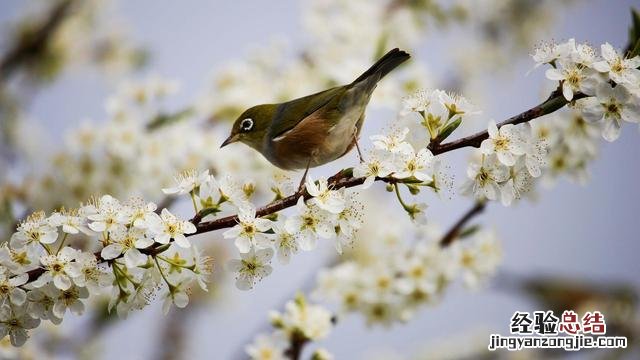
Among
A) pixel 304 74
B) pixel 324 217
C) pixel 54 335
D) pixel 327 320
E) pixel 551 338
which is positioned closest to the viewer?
pixel 324 217

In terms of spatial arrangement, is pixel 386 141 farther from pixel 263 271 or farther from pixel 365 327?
pixel 365 327

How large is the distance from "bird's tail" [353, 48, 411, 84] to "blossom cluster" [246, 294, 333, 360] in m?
1.23

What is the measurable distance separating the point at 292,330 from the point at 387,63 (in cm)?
146

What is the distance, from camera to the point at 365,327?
14.1 ft

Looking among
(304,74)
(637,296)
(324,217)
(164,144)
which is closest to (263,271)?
(324,217)

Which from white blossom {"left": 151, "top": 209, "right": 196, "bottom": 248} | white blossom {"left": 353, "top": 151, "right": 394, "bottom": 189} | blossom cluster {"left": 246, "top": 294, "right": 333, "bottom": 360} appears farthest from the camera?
blossom cluster {"left": 246, "top": 294, "right": 333, "bottom": 360}

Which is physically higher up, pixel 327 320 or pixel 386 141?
pixel 386 141

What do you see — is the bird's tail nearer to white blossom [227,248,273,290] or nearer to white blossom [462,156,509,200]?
white blossom [462,156,509,200]

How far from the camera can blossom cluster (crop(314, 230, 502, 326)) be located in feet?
13.8

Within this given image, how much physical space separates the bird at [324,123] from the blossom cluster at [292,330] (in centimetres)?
77

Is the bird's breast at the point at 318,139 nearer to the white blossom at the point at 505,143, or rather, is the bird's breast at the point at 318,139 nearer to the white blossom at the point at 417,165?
the white blossom at the point at 417,165

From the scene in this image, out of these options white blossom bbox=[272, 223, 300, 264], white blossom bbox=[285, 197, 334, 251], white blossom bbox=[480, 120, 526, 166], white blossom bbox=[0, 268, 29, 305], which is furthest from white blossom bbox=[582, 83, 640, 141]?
white blossom bbox=[0, 268, 29, 305]

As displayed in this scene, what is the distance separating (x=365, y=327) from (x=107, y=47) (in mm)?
4543

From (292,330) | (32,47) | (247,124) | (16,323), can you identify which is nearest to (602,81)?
(247,124)
